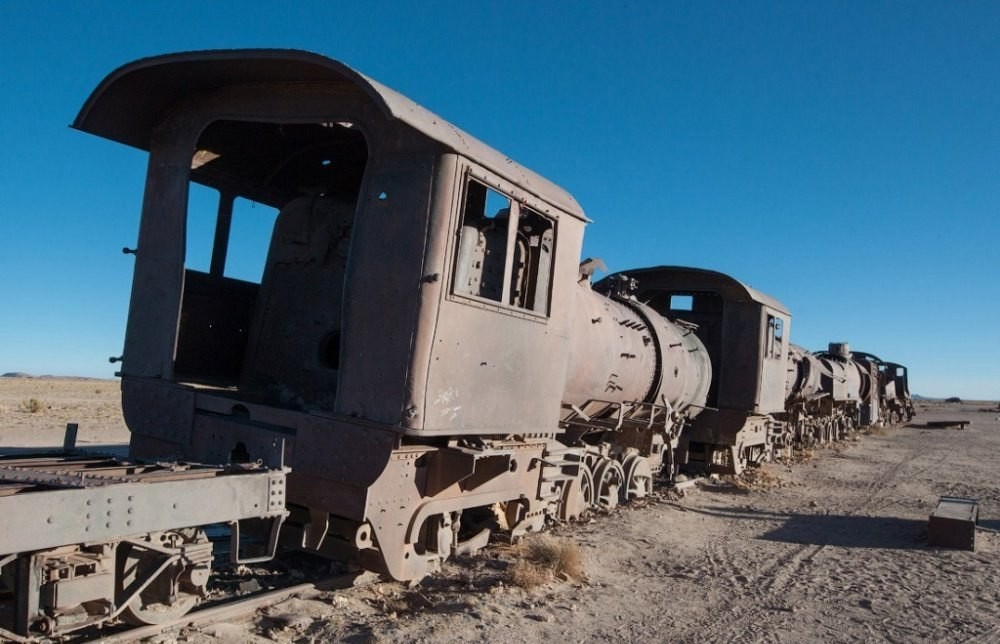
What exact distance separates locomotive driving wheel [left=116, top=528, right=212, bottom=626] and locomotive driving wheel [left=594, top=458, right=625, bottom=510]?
18.9ft

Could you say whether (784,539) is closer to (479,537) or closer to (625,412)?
(625,412)

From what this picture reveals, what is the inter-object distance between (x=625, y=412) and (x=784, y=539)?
7.86 feet

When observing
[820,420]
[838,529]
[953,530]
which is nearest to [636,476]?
[838,529]

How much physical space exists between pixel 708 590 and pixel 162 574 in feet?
14.5

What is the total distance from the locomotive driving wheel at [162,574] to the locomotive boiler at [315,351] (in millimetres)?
14

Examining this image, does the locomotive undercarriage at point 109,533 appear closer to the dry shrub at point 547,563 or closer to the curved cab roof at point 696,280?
the dry shrub at point 547,563

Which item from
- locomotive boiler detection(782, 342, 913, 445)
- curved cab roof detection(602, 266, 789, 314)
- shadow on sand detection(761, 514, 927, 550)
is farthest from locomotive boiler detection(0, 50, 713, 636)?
locomotive boiler detection(782, 342, 913, 445)

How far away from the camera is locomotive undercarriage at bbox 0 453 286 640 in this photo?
3271 millimetres

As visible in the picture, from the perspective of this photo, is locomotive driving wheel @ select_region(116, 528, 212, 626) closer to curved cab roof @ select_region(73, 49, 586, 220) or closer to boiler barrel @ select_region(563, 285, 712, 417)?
curved cab roof @ select_region(73, 49, 586, 220)

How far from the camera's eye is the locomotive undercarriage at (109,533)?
327 cm

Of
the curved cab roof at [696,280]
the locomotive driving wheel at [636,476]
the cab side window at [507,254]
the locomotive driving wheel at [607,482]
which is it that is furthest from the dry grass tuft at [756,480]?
the cab side window at [507,254]

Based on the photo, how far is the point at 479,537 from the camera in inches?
273

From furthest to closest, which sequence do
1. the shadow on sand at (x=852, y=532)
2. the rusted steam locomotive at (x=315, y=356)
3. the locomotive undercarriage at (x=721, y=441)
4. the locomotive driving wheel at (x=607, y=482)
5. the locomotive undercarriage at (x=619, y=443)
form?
the locomotive undercarriage at (x=721, y=441)
the locomotive driving wheel at (x=607, y=482)
the locomotive undercarriage at (x=619, y=443)
the shadow on sand at (x=852, y=532)
the rusted steam locomotive at (x=315, y=356)

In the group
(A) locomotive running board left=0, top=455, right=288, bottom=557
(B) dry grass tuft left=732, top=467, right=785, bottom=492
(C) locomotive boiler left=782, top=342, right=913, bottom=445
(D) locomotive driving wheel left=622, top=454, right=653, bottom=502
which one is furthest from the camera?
(C) locomotive boiler left=782, top=342, right=913, bottom=445
